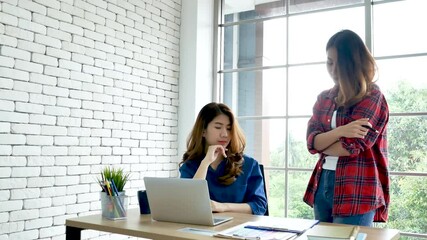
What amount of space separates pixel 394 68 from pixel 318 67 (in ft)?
1.91

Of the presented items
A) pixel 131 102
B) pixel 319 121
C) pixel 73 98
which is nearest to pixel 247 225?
pixel 319 121

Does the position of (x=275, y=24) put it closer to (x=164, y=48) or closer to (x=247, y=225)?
(x=164, y=48)

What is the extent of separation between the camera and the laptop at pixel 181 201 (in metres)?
1.54

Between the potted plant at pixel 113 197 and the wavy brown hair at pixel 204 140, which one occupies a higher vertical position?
the wavy brown hair at pixel 204 140

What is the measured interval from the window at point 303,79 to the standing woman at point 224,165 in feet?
4.55

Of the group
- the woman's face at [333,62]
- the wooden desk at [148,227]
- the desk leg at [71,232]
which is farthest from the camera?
the woman's face at [333,62]

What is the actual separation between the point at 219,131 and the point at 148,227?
83 cm

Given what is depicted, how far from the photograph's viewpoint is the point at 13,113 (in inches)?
97.4

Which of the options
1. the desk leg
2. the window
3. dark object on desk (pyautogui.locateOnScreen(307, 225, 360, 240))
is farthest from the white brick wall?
dark object on desk (pyautogui.locateOnScreen(307, 225, 360, 240))

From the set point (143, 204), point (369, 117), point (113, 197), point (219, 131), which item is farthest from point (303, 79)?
point (113, 197)

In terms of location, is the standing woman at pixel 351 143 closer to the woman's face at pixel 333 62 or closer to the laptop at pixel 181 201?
the woman's face at pixel 333 62

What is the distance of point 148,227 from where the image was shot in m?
1.53

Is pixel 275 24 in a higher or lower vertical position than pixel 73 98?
higher

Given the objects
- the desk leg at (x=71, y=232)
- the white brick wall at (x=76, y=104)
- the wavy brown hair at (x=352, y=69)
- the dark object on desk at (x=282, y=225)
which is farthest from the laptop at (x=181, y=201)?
the white brick wall at (x=76, y=104)
